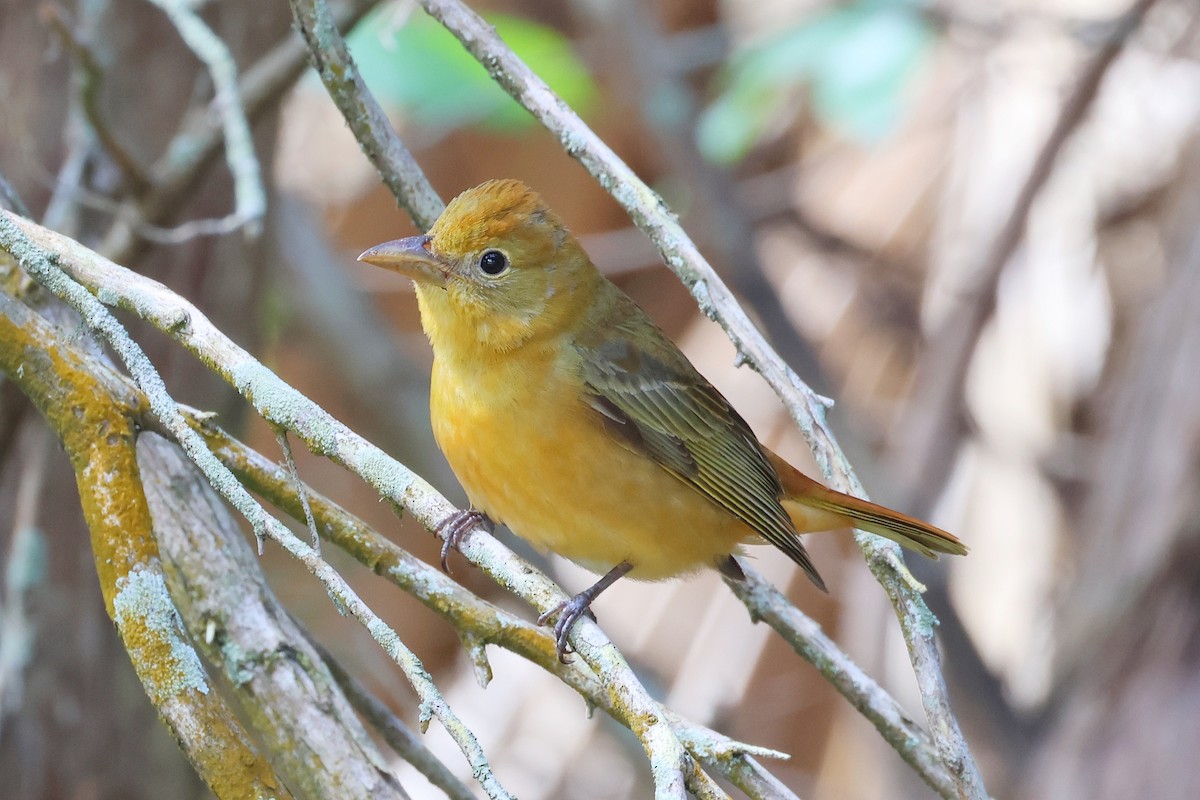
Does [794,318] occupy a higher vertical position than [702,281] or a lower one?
higher

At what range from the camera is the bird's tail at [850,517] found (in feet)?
10.2

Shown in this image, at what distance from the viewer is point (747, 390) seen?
6195mm

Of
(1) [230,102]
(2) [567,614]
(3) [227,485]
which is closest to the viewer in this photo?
(3) [227,485]

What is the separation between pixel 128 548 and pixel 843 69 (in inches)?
110

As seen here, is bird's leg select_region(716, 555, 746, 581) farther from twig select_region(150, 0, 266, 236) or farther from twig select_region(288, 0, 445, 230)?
twig select_region(150, 0, 266, 236)

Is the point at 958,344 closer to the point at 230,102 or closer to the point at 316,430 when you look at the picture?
the point at 230,102

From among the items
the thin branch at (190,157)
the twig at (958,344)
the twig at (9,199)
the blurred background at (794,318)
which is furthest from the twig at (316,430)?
the twig at (958,344)

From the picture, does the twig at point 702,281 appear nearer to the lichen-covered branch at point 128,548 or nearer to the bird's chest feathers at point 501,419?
the bird's chest feathers at point 501,419

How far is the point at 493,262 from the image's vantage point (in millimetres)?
3152

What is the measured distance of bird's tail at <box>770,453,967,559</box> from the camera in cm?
311

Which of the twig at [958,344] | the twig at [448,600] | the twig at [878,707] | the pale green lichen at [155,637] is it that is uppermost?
the twig at [958,344]

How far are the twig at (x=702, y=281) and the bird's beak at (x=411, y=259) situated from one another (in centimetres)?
58

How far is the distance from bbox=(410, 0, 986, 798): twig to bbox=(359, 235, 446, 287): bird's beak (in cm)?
58

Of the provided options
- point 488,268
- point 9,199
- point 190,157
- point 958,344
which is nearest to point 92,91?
point 190,157
